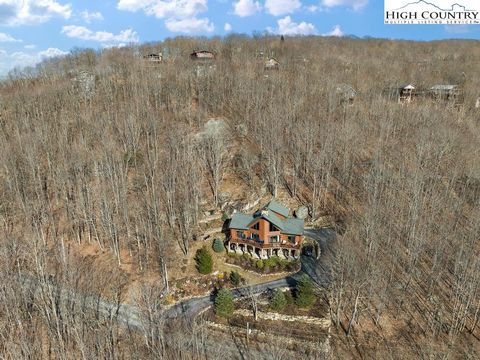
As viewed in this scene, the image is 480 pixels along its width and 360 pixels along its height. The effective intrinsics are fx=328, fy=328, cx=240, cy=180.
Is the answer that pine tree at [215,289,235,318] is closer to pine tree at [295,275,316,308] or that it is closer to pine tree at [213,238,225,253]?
pine tree at [295,275,316,308]

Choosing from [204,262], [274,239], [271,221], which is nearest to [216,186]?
[271,221]

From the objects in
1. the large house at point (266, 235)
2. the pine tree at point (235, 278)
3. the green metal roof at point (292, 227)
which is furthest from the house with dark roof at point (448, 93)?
the pine tree at point (235, 278)

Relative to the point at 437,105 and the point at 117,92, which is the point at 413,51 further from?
the point at 117,92

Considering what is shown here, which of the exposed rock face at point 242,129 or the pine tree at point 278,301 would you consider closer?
the pine tree at point 278,301

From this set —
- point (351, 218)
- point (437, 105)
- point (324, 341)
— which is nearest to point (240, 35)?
point (437, 105)

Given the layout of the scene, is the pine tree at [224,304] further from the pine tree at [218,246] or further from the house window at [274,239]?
the house window at [274,239]

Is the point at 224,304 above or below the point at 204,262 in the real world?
below

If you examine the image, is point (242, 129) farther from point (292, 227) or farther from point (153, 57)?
point (153, 57)
